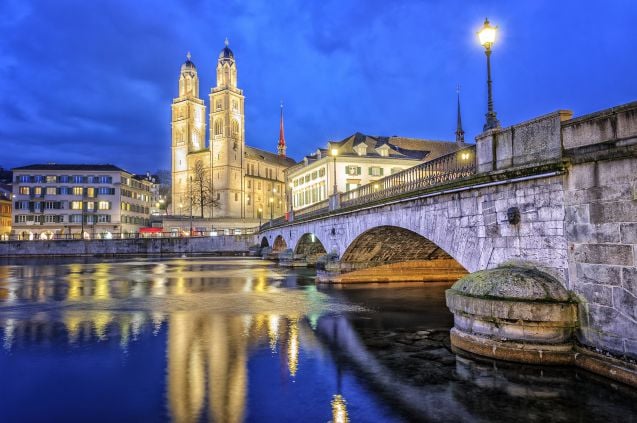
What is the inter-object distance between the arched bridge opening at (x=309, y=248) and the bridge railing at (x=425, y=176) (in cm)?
1942

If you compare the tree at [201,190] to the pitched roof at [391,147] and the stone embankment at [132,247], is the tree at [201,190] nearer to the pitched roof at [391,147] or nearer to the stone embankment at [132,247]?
the stone embankment at [132,247]

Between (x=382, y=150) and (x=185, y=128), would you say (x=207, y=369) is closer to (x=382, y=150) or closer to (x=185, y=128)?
(x=382, y=150)

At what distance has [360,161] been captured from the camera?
71.9 metres

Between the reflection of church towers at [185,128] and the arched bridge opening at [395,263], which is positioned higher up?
→ the reflection of church towers at [185,128]

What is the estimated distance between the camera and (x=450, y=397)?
29.8 feet

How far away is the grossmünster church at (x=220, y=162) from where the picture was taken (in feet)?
410

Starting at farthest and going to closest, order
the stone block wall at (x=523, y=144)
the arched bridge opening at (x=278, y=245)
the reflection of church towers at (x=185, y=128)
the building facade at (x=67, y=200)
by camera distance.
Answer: the reflection of church towers at (x=185, y=128) → the building facade at (x=67, y=200) → the arched bridge opening at (x=278, y=245) → the stone block wall at (x=523, y=144)

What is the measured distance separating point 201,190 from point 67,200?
30.2 meters

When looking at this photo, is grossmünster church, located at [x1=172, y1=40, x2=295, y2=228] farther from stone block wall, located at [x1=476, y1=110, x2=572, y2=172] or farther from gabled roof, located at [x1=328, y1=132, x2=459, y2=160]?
stone block wall, located at [x1=476, y1=110, x2=572, y2=172]

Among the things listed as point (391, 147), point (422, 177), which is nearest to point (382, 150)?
point (391, 147)

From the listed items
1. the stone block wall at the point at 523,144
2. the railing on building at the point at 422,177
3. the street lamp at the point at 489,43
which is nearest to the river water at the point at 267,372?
the stone block wall at the point at 523,144

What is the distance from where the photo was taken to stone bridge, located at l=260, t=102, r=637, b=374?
30.1 ft

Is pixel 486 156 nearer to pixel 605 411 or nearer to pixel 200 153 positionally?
pixel 605 411

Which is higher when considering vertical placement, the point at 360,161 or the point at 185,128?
the point at 185,128
